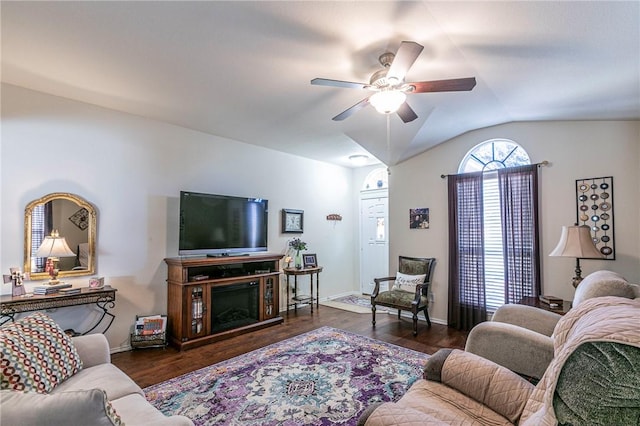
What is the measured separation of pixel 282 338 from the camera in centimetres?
383

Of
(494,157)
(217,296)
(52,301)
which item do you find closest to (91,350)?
(52,301)

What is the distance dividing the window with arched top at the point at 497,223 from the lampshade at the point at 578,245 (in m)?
0.82

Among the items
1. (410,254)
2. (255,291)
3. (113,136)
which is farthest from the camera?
(410,254)

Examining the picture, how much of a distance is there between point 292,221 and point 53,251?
321cm

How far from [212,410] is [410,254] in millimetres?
3473

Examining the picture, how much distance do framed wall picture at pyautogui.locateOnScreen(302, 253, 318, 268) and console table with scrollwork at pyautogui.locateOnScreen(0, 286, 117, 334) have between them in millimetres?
2885

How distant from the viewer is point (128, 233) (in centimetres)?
356

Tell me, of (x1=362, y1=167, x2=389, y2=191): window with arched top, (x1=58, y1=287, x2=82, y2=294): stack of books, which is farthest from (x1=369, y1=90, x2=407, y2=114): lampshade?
(x1=362, y1=167, x2=389, y2=191): window with arched top

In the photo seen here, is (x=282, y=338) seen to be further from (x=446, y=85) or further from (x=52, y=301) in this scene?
(x=446, y=85)

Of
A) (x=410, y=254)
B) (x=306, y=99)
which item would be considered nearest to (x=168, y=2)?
(x=306, y=99)

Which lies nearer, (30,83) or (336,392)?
(336,392)

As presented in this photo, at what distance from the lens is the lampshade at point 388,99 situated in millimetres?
2322

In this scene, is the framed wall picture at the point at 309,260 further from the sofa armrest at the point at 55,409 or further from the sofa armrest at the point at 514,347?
the sofa armrest at the point at 55,409

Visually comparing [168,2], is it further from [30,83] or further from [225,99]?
[30,83]
